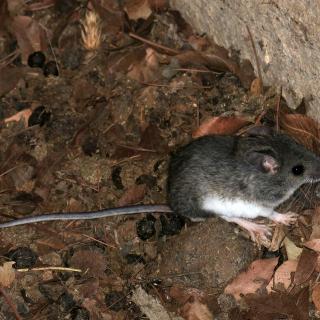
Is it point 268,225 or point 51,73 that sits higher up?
point 51,73

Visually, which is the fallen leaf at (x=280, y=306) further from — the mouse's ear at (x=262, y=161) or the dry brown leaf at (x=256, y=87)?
the dry brown leaf at (x=256, y=87)

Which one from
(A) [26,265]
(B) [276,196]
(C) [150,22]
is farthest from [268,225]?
(C) [150,22]

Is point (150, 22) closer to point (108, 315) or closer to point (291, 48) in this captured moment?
point (291, 48)

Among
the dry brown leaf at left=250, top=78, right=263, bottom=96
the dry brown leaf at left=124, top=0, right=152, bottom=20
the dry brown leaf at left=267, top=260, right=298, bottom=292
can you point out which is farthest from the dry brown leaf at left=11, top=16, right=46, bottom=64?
Result: the dry brown leaf at left=267, top=260, right=298, bottom=292

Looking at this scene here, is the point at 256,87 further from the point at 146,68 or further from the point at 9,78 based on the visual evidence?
the point at 9,78

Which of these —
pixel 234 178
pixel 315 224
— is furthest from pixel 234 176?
pixel 315 224
